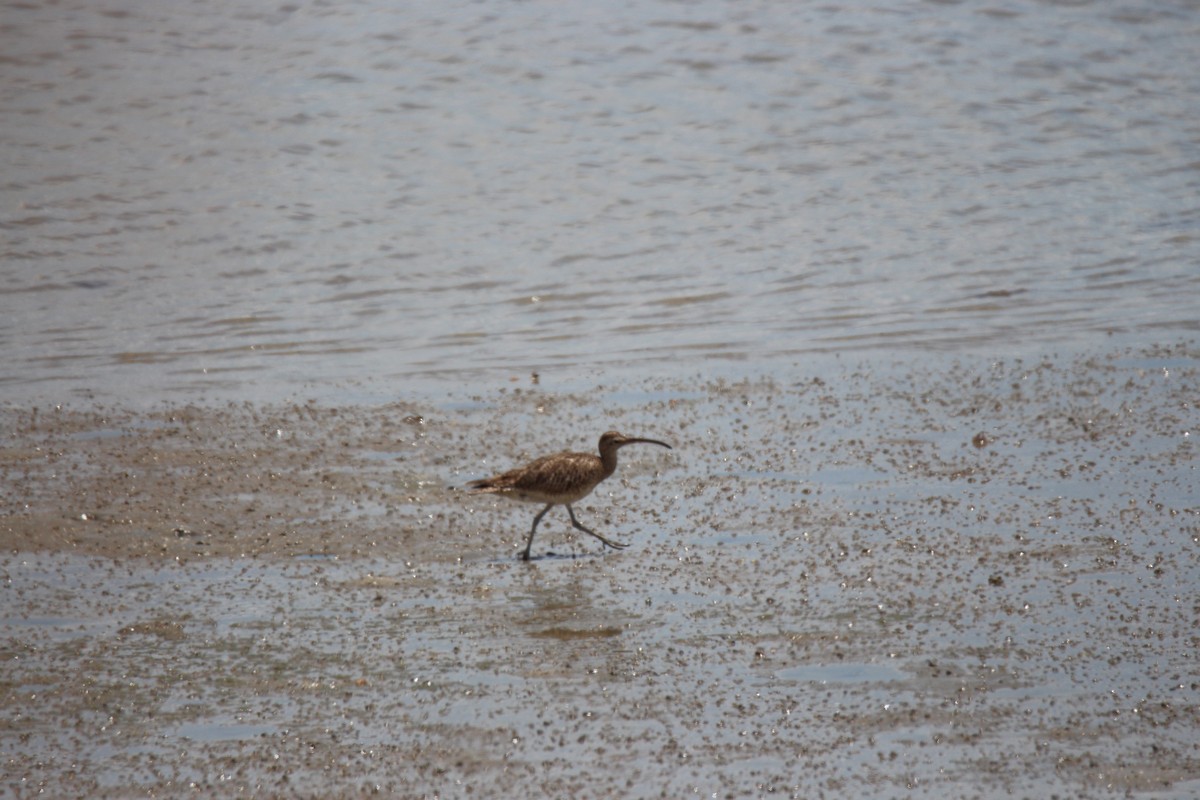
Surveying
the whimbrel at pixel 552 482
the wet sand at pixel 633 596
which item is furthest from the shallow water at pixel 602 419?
the whimbrel at pixel 552 482

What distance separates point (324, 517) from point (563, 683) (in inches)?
94.0

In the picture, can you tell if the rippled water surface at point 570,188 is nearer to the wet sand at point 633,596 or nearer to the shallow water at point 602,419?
the shallow water at point 602,419

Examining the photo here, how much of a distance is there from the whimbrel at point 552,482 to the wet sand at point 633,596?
0.19 meters

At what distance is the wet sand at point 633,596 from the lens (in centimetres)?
518

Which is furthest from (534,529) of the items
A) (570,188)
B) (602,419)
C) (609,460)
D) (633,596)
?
(570,188)

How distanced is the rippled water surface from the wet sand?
1.27 metres

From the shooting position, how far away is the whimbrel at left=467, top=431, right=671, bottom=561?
7.55 m

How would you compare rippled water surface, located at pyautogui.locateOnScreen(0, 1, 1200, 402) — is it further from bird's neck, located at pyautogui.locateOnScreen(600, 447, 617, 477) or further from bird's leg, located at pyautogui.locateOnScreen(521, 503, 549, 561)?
bird's leg, located at pyautogui.locateOnScreen(521, 503, 549, 561)

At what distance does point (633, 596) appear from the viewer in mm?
6715

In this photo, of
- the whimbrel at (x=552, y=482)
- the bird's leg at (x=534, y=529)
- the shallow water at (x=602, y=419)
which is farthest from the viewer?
the whimbrel at (x=552, y=482)

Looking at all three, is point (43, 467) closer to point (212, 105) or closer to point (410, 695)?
point (410, 695)

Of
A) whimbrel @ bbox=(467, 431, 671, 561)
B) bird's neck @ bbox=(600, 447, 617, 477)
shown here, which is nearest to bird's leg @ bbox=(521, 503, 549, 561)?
whimbrel @ bbox=(467, 431, 671, 561)

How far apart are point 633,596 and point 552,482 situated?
3.39 feet

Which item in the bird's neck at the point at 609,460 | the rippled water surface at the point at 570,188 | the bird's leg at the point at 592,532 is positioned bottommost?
the rippled water surface at the point at 570,188
